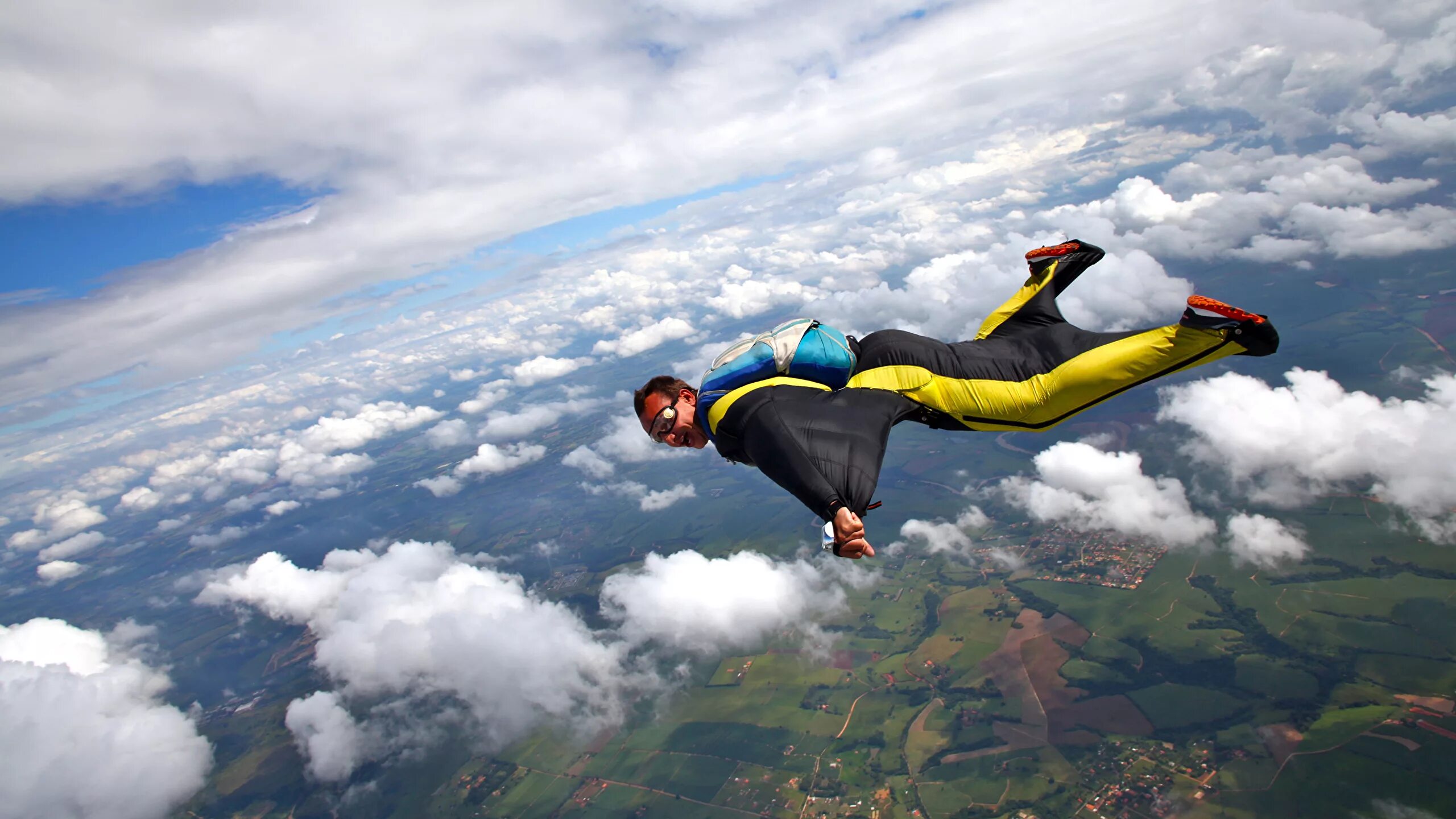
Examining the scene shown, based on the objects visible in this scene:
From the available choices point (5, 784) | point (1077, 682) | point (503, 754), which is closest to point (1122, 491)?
point (1077, 682)

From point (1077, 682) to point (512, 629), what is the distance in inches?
3519

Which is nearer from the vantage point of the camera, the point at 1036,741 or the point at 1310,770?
the point at 1310,770

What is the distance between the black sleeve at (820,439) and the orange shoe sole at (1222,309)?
2.02 meters

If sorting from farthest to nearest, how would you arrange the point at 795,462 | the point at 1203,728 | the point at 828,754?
the point at 828,754 → the point at 1203,728 → the point at 795,462

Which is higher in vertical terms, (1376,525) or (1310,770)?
(1310,770)

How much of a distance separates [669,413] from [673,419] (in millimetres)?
56

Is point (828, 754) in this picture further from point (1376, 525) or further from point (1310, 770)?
point (1376, 525)

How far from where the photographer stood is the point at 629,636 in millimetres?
98250

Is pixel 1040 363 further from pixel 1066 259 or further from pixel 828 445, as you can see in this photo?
pixel 828 445

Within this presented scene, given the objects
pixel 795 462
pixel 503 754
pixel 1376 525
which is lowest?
pixel 1376 525

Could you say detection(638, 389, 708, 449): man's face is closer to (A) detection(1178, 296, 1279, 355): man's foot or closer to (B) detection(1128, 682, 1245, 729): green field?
(A) detection(1178, 296, 1279, 355): man's foot

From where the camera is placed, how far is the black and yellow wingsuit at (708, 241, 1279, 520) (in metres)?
3.65

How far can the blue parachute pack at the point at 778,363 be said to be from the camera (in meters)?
4.37

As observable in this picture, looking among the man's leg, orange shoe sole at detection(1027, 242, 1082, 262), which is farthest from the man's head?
orange shoe sole at detection(1027, 242, 1082, 262)
